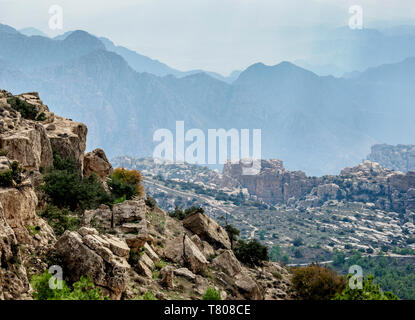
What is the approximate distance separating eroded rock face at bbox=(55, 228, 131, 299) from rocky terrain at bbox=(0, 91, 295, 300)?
47mm

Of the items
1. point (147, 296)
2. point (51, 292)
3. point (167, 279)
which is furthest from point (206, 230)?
point (51, 292)

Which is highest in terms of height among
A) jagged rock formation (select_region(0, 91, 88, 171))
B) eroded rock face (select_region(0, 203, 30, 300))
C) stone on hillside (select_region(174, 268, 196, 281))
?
jagged rock formation (select_region(0, 91, 88, 171))

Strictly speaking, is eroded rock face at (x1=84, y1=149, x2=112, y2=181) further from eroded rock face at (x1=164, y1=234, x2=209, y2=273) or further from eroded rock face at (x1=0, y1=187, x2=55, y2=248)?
eroded rock face at (x1=0, y1=187, x2=55, y2=248)

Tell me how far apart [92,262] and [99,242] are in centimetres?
160

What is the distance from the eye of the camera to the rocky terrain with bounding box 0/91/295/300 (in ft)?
70.5

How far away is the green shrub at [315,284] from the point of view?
3650cm

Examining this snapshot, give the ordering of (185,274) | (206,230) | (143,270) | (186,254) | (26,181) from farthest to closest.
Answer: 1. (206,230)
2. (186,254)
3. (185,274)
4. (143,270)
5. (26,181)

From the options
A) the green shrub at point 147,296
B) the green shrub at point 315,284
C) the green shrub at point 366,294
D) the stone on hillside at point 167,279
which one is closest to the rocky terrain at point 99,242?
the stone on hillside at point 167,279

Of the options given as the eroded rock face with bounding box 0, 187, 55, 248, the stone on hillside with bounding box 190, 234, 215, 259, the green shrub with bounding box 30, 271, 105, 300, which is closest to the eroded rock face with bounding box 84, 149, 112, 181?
the stone on hillside with bounding box 190, 234, 215, 259

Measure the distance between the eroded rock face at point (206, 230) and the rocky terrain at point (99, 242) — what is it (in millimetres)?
92

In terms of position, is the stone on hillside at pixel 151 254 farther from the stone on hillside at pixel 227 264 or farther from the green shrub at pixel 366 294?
the green shrub at pixel 366 294

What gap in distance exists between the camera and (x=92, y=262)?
21734mm

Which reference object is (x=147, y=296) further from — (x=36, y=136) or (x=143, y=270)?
(x=36, y=136)

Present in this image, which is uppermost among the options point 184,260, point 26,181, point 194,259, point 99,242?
point 26,181
